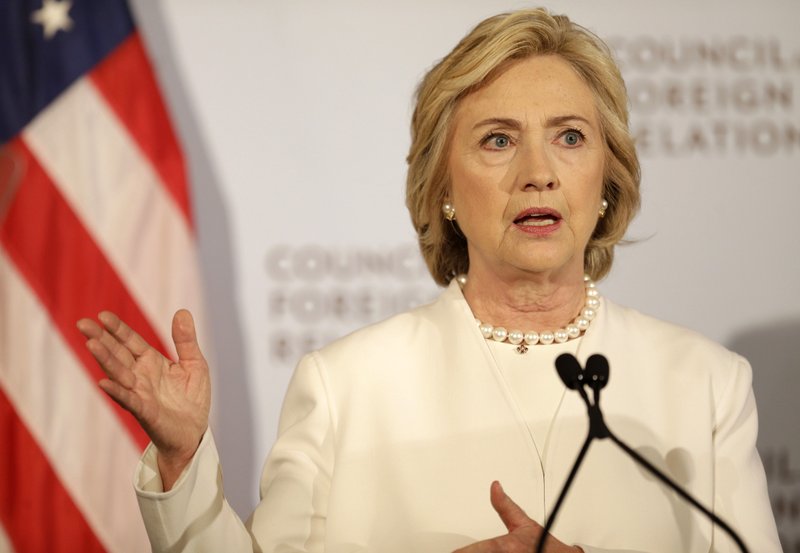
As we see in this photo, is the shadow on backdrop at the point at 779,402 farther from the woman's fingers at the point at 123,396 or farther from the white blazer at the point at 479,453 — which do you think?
the woman's fingers at the point at 123,396

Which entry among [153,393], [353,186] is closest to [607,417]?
[153,393]

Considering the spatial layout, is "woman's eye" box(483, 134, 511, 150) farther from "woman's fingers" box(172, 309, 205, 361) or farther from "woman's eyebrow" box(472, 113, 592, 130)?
"woman's fingers" box(172, 309, 205, 361)

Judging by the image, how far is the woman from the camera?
1.83 metres

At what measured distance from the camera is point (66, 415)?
9.36ft

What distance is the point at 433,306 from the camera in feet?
7.00

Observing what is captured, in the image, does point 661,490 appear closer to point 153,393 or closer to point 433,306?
point 433,306

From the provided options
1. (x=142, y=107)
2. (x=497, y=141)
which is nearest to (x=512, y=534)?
(x=497, y=141)

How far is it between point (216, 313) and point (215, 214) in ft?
0.94

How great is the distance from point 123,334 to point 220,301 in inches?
55.1

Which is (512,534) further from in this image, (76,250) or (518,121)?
(76,250)

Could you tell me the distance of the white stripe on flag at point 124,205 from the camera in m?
2.90

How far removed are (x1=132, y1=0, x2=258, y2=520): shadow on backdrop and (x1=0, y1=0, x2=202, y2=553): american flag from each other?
0.07 m

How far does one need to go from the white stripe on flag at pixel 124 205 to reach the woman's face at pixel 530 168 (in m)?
1.12

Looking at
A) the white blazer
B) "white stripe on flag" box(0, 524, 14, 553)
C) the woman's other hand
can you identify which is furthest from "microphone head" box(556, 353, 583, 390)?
"white stripe on flag" box(0, 524, 14, 553)
